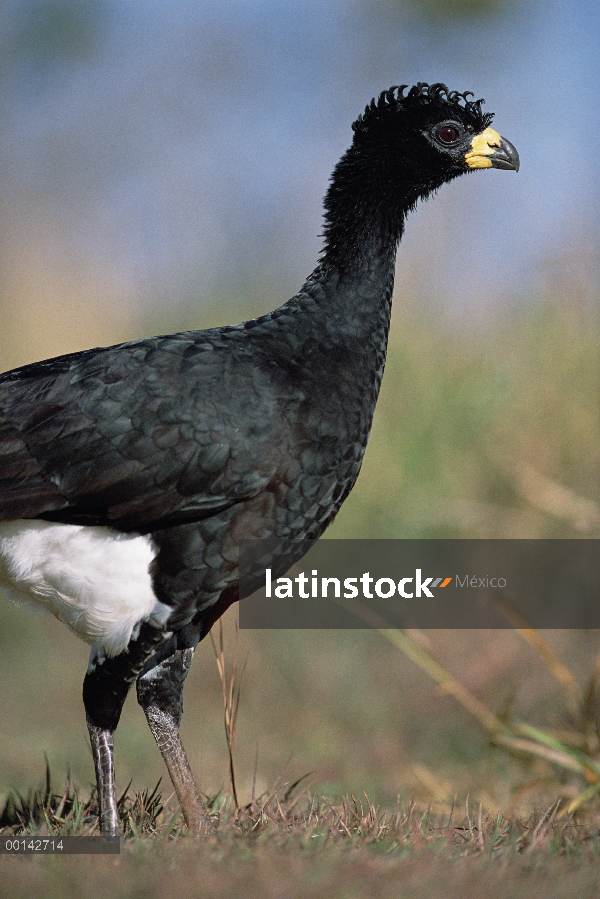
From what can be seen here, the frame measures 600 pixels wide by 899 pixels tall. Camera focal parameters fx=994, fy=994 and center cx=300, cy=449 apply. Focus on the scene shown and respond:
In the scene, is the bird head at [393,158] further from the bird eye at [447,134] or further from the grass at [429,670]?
the grass at [429,670]

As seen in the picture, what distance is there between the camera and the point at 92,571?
10.0ft

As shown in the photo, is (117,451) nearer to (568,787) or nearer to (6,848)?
(6,848)

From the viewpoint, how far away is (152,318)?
7.84 metres

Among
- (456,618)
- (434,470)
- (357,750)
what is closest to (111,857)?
(357,750)

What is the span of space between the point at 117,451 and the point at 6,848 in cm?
123

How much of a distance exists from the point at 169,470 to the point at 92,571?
394 millimetres

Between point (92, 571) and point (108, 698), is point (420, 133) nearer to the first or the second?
point (92, 571)

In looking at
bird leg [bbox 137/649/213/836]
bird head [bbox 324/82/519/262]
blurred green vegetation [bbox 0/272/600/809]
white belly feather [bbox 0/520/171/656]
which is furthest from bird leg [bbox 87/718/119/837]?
blurred green vegetation [bbox 0/272/600/809]

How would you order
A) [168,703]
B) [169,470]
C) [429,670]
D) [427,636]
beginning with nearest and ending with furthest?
[169,470] → [168,703] → [429,670] → [427,636]

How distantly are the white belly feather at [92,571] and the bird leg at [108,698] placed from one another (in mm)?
46

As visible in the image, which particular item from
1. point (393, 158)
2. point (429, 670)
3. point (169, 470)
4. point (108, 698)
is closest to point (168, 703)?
point (108, 698)

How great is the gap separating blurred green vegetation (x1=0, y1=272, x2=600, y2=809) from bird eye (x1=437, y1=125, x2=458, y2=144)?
8.95ft

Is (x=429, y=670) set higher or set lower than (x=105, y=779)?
higher

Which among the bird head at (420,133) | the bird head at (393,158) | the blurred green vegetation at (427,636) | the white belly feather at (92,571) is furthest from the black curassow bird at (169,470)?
the blurred green vegetation at (427,636)
